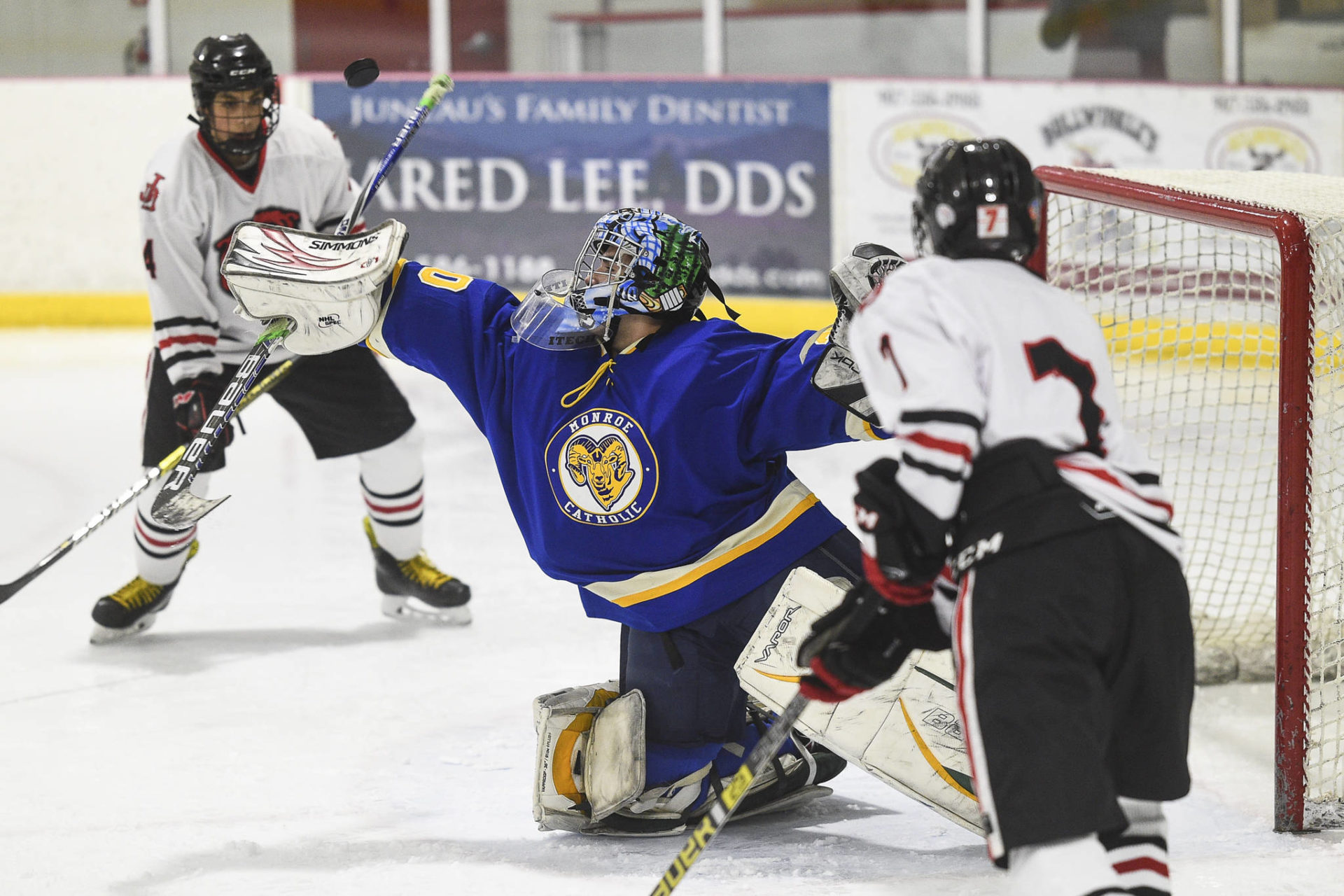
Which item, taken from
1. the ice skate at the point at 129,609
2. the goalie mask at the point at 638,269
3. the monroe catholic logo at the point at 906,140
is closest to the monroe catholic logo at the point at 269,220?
the ice skate at the point at 129,609

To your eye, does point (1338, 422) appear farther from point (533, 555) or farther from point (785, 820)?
point (533, 555)

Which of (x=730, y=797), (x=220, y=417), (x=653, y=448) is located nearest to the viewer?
(x=730, y=797)

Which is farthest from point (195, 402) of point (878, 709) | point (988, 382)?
point (988, 382)

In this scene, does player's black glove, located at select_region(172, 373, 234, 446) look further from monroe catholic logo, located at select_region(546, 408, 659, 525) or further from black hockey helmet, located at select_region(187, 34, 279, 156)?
monroe catholic logo, located at select_region(546, 408, 659, 525)

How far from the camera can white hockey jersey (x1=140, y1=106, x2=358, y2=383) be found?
10.5ft

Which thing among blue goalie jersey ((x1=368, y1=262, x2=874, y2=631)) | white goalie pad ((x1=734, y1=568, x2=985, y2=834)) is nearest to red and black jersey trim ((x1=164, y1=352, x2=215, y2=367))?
blue goalie jersey ((x1=368, y1=262, x2=874, y2=631))

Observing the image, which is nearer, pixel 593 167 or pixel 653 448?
pixel 653 448

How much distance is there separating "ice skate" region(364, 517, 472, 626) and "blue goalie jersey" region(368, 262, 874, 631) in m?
1.21

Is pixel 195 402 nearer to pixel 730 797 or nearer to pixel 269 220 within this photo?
pixel 269 220

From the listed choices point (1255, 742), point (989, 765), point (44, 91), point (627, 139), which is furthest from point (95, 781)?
point (44, 91)

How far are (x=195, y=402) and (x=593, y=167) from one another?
12.7 ft

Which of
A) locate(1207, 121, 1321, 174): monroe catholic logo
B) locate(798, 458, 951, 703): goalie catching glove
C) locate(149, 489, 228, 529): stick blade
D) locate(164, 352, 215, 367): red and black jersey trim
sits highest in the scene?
locate(1207, 121, 1321, 174): monroe catholic logo

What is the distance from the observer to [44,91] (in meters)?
7.04

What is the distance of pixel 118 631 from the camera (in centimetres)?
337
